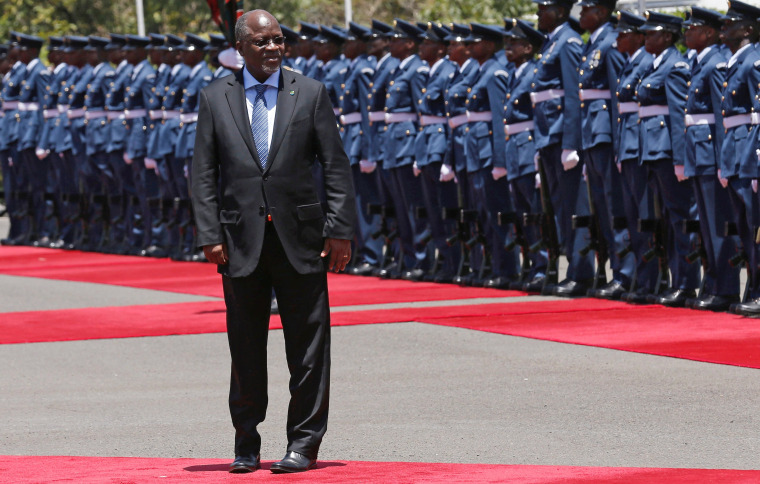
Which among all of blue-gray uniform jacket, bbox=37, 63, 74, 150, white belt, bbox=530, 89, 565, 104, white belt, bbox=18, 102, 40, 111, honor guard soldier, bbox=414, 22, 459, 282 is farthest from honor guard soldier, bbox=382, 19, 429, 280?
white belt, bbox=18, 102, 40, 111

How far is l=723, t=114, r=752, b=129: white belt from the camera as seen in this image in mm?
11305

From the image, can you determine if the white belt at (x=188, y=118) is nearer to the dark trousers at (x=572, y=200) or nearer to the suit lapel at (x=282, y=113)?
the dark trousers at (x=572, y=200)

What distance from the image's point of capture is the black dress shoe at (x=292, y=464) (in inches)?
259

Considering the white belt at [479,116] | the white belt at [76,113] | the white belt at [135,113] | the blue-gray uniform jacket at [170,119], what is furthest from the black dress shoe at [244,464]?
the white belt at [76,113]

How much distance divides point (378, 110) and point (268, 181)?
351 inches

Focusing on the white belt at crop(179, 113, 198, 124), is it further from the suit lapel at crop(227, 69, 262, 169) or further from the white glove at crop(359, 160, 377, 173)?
the suit lapel at crop(227, 69, 262, 169)

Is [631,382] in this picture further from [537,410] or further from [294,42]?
[294,42]

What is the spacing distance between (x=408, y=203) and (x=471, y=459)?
8558mm

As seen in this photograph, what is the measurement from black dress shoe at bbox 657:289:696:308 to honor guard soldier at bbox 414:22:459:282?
282 cm

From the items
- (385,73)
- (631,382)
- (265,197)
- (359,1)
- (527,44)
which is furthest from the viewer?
(359,1)

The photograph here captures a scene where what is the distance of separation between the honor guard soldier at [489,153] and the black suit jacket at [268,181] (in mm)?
7317

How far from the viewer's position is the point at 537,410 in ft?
26.6

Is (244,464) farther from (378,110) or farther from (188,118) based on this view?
(188,118)

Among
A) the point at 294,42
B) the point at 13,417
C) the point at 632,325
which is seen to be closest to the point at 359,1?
the point at 294,42
